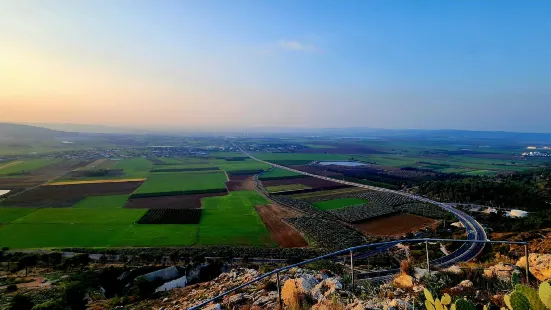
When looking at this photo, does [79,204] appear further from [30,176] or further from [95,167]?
[95,167]

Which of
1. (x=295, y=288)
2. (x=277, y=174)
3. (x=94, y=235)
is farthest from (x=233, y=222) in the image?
(x=277, y=174)

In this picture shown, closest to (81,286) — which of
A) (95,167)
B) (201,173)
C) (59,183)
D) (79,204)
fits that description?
(79,204)

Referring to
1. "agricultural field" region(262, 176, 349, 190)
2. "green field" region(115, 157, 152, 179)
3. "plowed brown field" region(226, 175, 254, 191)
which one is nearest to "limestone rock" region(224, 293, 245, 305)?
"plowed brown field" region(226, 175, 254, 191)

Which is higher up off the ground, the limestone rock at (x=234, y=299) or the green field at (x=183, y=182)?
the limestone rock at (x=234, y=299)

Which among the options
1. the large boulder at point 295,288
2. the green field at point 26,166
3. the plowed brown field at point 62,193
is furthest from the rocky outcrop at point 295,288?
the green field at point 26,166

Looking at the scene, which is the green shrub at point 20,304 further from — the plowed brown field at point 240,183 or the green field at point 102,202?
the plowed brown field at point 240,183

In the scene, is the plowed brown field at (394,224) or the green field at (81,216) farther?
the green field at (81,216)
